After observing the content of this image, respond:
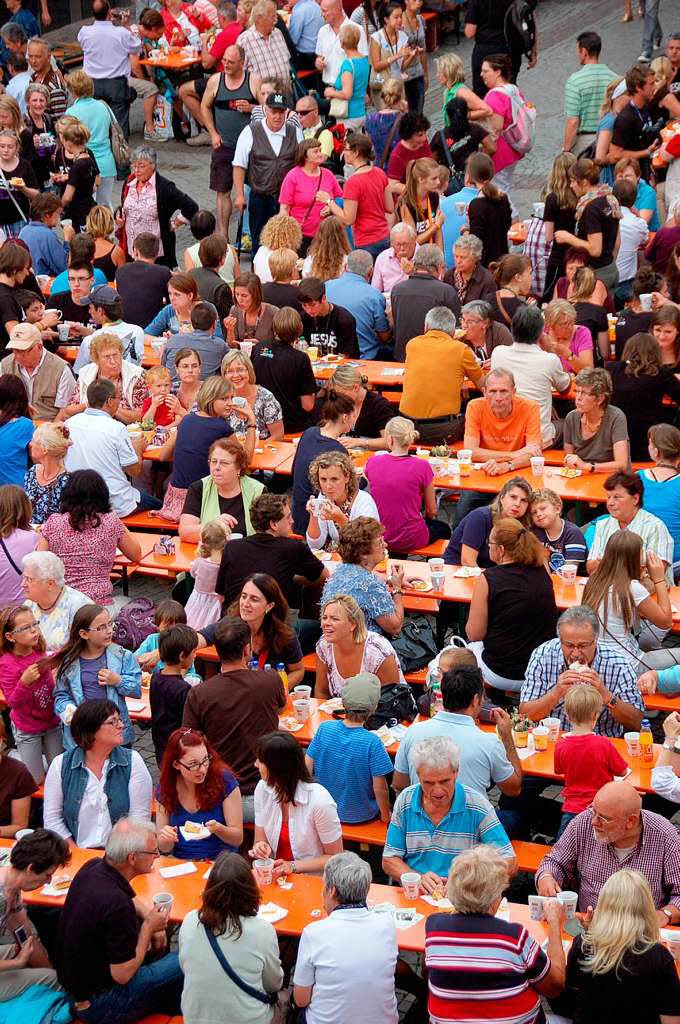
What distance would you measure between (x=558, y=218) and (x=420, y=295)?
2049mm

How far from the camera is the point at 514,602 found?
27.0ft

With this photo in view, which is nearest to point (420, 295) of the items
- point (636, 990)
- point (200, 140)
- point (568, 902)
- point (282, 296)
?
point (282, 296)

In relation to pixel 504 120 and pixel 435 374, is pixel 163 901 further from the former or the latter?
pixel 504 120

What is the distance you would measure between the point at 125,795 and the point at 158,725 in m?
0.56

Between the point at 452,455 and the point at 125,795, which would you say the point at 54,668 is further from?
the point at 452,455

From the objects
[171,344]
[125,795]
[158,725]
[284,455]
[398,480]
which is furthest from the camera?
[171,344]

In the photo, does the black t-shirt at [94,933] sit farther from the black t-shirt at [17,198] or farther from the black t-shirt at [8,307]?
the black t-shirt at [17,198]

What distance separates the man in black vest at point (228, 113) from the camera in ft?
52.7

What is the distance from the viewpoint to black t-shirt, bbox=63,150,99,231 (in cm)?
1489

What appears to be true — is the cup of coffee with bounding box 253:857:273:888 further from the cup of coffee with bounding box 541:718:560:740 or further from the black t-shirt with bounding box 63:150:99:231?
the black t-shirt with bounding box 63:150:99:231

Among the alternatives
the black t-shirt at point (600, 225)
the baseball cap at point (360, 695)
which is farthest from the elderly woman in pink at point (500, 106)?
the baseball cap at point (360, 695)

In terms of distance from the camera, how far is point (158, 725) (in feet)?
25.5

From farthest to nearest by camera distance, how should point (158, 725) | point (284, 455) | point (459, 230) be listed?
point (459, 230)
point (284, 455)
point (158, 725)

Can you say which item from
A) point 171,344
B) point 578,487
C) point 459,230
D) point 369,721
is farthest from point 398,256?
point 369,721
